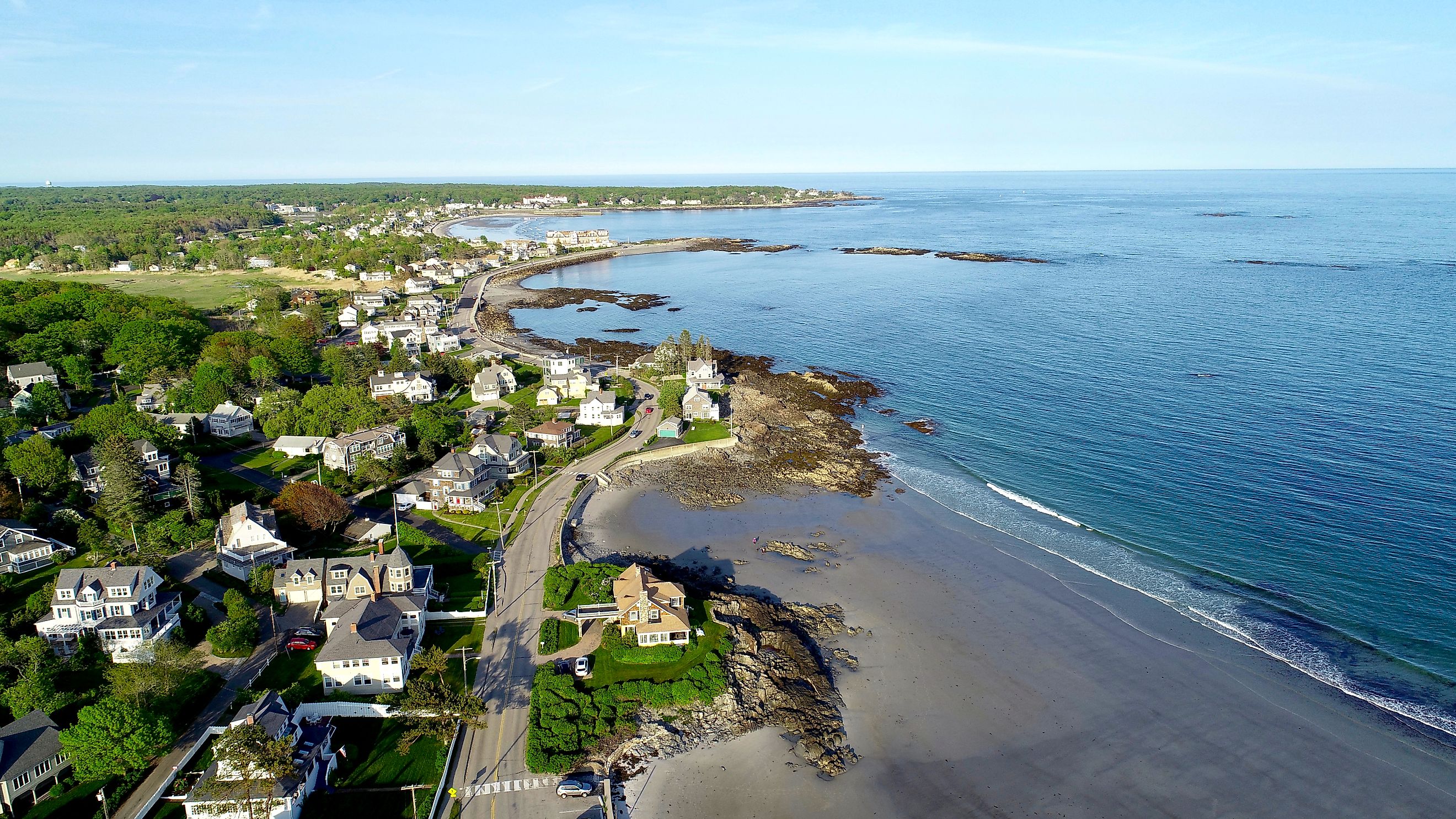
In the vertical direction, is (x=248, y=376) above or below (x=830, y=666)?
above

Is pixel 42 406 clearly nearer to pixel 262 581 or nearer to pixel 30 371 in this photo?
pixel 30 371

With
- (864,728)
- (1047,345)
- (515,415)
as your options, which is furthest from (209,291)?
(864,728)

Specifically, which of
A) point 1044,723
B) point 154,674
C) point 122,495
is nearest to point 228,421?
point 122,495

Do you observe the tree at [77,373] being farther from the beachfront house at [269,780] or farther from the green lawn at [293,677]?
the beachfront house at [269,780]

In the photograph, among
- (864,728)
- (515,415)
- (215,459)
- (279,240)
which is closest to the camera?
(864,728)

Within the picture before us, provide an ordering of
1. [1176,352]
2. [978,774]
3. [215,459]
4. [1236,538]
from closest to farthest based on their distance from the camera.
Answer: [978,774], [1236,538], [215,459], [1176,352]

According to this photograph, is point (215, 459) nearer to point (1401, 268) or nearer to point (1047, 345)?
point (1047, 345)
